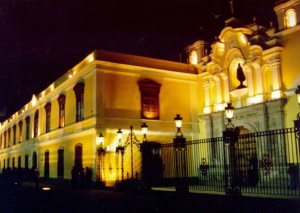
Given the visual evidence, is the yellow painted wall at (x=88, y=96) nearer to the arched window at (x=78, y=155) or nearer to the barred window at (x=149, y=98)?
the arched window at (x=78, y=155)

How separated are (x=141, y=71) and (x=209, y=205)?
14726 millimetres

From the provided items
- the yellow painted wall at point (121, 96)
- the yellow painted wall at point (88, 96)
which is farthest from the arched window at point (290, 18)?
the yellow painted wall at point (88, 96)

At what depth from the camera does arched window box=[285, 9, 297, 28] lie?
2136 cm

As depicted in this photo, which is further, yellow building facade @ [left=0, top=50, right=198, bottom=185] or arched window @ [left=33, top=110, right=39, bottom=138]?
arched window @ [left=33, top=110, right=39, bottom=138]

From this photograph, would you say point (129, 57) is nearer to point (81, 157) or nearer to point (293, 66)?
point (81, 157)

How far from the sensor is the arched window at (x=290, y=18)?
2136 cm

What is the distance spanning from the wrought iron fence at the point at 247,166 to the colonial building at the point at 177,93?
1.47 meters

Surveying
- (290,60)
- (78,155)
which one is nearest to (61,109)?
(78,155)

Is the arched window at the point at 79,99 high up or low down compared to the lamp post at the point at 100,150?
up

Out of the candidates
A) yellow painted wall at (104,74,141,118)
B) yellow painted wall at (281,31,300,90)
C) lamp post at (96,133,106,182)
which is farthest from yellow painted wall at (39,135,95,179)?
yellow painted wall at (281,31,300,90)

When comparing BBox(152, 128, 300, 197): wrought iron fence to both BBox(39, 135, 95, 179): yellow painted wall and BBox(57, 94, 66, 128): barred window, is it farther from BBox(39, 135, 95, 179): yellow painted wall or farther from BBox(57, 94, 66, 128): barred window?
BBox(57, 94, 66, 128): barred window

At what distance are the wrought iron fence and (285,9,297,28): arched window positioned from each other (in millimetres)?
6308

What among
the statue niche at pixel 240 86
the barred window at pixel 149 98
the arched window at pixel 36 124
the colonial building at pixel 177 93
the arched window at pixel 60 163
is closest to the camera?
the colonial building at pixel 177 93

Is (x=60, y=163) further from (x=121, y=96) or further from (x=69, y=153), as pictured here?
(x=121, y=96)
